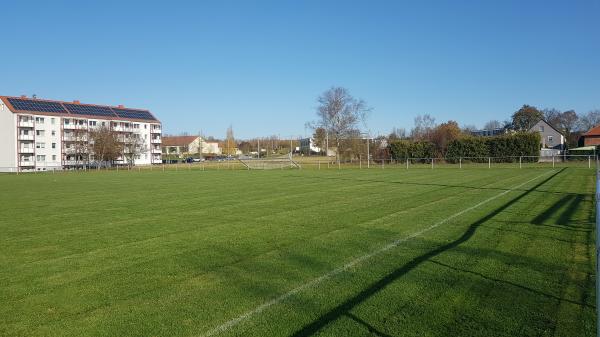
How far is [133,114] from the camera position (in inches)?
4402

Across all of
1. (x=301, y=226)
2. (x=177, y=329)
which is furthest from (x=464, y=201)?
(x=177, y=329)

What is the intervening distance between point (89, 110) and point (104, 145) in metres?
23.2

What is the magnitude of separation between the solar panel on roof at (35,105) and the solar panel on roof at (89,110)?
241 cm

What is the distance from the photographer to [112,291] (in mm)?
6332

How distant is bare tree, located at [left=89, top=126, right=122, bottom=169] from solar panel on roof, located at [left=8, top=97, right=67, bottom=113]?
568 inches

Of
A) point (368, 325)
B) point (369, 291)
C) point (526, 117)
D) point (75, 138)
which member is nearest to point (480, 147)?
point (526, 117)

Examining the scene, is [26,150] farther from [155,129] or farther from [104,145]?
[155,129]

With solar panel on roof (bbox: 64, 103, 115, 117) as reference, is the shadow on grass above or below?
below

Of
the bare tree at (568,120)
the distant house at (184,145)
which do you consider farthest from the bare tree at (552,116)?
the distant house at (184,145)

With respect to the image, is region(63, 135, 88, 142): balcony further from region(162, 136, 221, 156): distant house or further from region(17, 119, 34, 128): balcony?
region(162, 136, 221, 156): distant house

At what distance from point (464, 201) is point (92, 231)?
12238 millimetres

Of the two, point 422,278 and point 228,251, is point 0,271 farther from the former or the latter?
point 422,278

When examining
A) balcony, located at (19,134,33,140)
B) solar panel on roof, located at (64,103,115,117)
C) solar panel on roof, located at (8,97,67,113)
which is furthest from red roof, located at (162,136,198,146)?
balcony, located at (19,134,33,140)

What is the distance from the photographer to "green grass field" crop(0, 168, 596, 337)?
5012 millimetres
